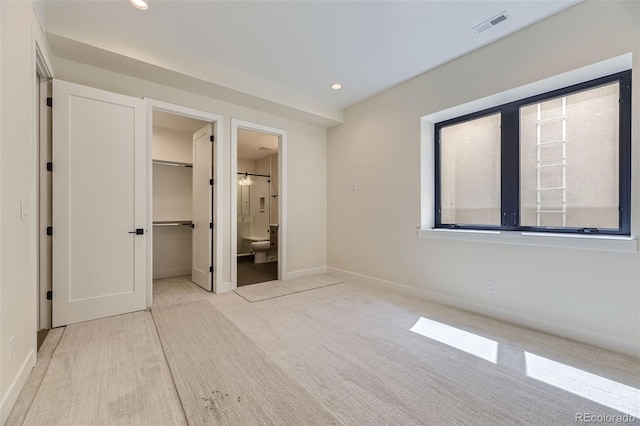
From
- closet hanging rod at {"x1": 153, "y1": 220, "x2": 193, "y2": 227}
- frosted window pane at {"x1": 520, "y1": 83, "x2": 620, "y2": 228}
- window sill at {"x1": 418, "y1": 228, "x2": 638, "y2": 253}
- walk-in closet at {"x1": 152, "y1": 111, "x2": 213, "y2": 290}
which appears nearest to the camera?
window sill at {"x1": 418, "y1": 228, "x2": 638, "y2": 253}

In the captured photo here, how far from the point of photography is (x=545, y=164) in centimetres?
265

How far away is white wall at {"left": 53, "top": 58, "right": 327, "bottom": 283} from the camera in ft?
11.3

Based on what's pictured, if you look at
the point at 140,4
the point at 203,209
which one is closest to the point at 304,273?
the point at 203,209

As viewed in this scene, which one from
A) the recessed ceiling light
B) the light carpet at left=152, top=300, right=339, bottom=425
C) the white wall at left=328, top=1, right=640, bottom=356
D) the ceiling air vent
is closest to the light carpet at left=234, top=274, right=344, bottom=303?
the white wall at left=328, top=1, right=640, bottom=356

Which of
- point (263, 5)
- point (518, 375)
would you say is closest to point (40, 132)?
point (263, 5)

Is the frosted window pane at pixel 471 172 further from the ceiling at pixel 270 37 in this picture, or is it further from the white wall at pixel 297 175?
the white wall at pixel 297 175

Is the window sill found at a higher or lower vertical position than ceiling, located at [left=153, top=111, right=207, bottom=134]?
lower

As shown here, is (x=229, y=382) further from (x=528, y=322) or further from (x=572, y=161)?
(x=572, y=161)

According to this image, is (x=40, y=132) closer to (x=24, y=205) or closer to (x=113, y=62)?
(x=113, y=62)

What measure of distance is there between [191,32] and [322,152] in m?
2.65

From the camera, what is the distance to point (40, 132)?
248 centimetres

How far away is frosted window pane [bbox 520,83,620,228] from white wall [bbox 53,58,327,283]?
2912 mm

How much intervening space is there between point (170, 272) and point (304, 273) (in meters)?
2.27

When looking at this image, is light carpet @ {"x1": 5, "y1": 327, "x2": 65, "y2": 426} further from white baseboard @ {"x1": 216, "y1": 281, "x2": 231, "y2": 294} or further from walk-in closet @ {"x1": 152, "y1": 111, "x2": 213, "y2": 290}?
walk-in closet @ {"x1": 152, "y1": 111, "x2": 213, "y2": 290}
